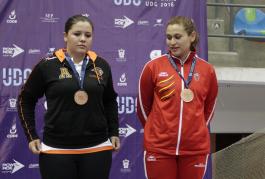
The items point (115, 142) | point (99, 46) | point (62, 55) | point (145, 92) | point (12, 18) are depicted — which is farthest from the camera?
point (99, 46)

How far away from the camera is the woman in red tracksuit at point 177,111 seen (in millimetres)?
2865

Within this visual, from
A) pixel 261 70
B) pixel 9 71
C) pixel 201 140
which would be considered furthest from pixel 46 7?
pixel 261 70

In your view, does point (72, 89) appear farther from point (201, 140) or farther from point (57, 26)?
point (57, 26)

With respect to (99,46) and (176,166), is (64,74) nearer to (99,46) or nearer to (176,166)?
(176,166)

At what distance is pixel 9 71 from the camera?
14.6 feet

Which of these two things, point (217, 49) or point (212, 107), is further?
point (217, 49)

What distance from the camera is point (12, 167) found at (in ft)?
14.7

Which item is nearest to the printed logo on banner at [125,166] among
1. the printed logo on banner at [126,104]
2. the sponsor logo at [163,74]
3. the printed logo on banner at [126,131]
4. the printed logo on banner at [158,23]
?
the printed logo on banner at [126,131]

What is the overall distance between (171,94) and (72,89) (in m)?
0.67

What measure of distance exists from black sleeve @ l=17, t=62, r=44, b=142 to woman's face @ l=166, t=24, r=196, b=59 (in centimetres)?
85

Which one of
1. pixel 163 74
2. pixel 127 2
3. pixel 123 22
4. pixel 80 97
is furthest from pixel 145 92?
pixel 127 2

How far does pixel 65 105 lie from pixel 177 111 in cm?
73

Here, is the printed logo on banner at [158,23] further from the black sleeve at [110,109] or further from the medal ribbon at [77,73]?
the medal ribbon at [77,73]

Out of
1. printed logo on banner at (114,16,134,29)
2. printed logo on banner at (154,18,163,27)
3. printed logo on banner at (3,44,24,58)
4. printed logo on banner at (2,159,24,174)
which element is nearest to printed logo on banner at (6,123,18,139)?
printed logo on banner at (2,159,24,174)
